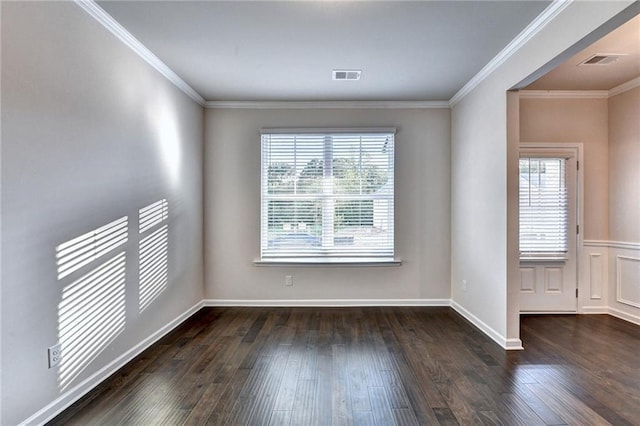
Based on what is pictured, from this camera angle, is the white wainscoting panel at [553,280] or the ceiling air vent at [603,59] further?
the white wainscoting panel at [553,280]

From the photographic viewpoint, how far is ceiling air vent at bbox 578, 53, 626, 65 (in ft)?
9.55

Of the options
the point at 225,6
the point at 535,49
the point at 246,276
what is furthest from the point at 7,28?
the point at 535,49

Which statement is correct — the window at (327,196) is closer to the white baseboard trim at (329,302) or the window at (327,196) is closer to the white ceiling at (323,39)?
the white baseboard trim at (329,302)

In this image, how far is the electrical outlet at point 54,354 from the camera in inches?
74.4

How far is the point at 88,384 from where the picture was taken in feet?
7.17

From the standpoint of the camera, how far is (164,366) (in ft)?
8.36

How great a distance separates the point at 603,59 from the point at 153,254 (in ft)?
15.7

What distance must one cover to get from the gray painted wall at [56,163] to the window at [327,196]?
1543mm

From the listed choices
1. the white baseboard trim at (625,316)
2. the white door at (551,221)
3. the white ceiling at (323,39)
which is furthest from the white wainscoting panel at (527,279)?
the white ceiling at (323,39)

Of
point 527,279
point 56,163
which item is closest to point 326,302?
point 527,279

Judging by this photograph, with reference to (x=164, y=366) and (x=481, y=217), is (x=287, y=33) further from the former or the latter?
(x=164, y=366)

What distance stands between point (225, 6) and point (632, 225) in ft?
15.8

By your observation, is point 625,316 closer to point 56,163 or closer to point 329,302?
point 329,302

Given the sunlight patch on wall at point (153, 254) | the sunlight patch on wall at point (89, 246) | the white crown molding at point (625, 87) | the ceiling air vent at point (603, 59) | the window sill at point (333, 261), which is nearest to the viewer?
the sunlight patch on wall at point (89, 246)
